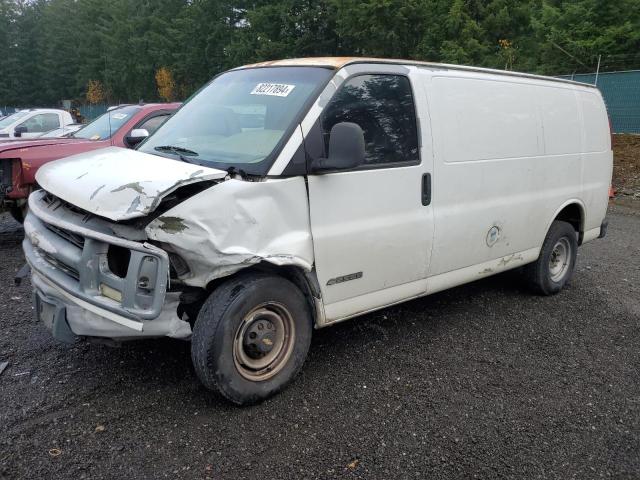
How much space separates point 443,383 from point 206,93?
9.13 ft

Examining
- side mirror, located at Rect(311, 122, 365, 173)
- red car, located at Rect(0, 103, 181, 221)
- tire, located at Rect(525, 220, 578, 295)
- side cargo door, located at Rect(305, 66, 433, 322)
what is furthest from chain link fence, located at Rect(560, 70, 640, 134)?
side mirror, located at Rect(311, 122, 365, 173)

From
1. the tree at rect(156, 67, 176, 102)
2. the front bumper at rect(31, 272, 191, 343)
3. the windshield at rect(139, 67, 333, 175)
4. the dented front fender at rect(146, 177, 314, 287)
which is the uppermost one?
the tree at rect(156, 67, 176, 102)

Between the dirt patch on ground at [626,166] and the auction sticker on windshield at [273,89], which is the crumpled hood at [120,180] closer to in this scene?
the auction sticker on windshield at [273,89]

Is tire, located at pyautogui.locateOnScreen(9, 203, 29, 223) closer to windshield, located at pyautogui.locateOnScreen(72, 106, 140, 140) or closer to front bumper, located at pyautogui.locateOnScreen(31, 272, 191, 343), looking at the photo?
windshield, located at pyautogui.locateOnScreen(72, 106, 140, 140)

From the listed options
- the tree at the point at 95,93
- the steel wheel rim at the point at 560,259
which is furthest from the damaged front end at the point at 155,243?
the tree at the point at 95,93

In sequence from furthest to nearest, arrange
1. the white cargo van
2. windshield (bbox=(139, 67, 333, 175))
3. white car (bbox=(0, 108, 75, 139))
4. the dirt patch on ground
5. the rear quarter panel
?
white car (bbox=(0, 108, 75, 139))
the dirt patch on ground
the rear quarter panel
windshield (bbox=(139, 67, 333, 175))
the white cargo van

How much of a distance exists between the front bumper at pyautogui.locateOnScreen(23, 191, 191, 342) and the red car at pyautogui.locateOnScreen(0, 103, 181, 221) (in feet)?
8.38

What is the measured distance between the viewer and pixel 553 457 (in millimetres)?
2959

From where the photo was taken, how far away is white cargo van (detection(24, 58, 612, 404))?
9.81 feet

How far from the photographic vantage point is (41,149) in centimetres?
680

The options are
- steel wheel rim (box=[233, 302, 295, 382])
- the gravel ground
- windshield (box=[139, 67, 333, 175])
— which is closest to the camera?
the gravel ground

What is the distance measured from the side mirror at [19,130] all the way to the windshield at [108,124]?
4705 mm

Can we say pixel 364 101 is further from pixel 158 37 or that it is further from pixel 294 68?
pixel 158 37

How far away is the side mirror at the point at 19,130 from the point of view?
12.4 m
